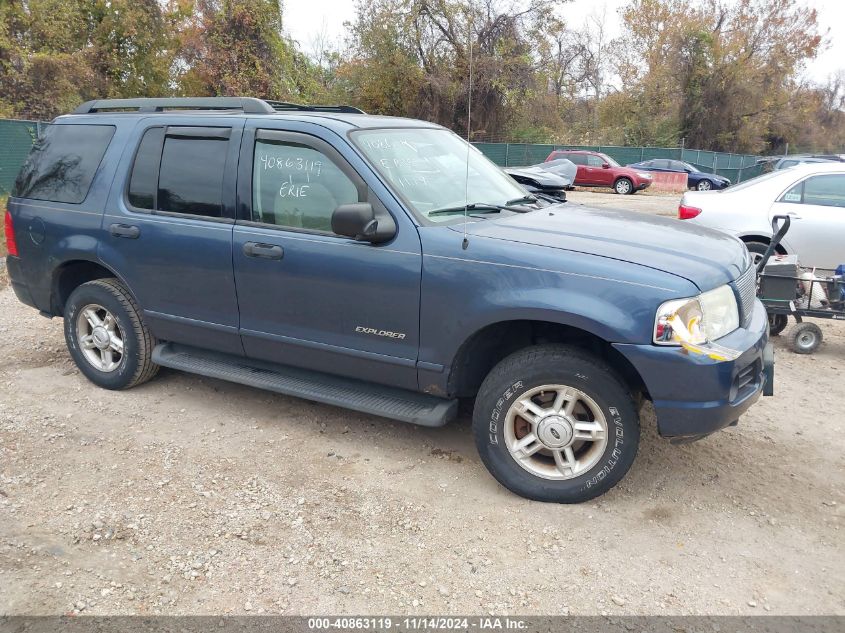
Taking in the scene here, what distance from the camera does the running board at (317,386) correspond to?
12.4 feet

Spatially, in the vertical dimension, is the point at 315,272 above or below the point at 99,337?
above

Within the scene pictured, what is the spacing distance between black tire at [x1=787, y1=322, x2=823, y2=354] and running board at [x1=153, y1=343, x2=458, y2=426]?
3.82m

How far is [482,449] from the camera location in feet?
11.9

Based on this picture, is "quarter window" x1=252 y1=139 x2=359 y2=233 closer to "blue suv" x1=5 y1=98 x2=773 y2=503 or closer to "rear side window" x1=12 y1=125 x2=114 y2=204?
"blue suv" x1=5 y1=98 x2=773 y2=503

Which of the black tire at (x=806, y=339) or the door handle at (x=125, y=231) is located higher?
the door handle at (x=125, y=231)

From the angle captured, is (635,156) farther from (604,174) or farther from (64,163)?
(64,163)

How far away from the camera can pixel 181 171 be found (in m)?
4.41

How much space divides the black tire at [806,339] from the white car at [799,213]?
3.55 feet

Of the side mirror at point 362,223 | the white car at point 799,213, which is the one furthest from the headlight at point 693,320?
the white car at point 799,213

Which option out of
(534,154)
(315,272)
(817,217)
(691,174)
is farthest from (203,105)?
(534,154)

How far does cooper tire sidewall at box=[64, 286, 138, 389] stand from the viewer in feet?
15.6

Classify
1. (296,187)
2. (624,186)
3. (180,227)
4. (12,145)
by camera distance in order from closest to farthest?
(296,187)
(180,227)
(12,145)
(624,186)

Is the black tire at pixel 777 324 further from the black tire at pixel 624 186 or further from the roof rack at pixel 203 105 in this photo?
the black tire at pixel 624 186

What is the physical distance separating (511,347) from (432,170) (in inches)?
46.5
